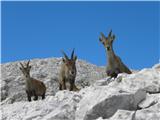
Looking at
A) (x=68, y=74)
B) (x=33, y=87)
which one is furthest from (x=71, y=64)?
(x=33, y=87)

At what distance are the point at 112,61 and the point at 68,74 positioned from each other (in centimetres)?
265

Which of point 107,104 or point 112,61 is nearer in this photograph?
point 107,104

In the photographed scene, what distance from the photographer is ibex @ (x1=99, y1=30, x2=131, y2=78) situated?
66.0 feet

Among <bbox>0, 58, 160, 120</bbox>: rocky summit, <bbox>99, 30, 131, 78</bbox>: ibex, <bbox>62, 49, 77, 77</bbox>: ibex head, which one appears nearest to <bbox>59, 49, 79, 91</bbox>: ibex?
<bbox>62, 49, 77, 77</bbox>: ibex head

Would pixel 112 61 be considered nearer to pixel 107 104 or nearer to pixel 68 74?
pixel 68 74

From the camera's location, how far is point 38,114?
45.0 feet

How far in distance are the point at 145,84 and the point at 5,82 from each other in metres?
18.5

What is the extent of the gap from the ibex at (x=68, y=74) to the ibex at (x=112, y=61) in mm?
1787

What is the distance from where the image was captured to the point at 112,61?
66.8 ft

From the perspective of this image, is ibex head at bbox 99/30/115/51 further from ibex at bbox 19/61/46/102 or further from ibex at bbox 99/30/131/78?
ibex at bbox 19/61/46/102

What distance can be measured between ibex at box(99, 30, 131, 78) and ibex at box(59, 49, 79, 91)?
1787 millimetres

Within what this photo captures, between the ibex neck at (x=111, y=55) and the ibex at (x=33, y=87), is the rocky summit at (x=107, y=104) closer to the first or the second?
the ibex neck at (x=111, y=55)

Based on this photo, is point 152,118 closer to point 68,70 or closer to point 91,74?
point 68,70

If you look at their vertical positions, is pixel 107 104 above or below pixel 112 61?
below
